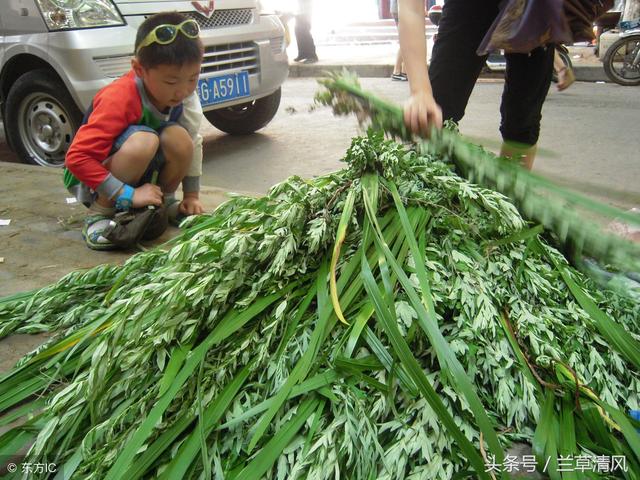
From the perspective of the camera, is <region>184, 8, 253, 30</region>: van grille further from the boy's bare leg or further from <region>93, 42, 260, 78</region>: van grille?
the boy's bare leg

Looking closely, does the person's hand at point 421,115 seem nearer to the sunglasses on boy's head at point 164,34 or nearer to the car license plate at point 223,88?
the sunglasses on boy's head at point 164,34

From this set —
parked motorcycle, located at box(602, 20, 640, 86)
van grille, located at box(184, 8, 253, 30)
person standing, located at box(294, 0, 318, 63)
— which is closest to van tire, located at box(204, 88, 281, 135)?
van grille, located at box(184, 8, 253, 30)

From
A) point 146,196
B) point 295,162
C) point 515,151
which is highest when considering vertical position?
point 515,151

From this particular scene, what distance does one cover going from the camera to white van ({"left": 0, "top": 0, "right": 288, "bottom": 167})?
4.17m

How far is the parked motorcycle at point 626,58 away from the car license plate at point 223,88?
5155 mm

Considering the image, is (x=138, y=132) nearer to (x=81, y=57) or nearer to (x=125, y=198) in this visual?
(x=125, y=198)

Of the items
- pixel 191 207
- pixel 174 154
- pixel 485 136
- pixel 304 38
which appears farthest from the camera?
pixel 304 38

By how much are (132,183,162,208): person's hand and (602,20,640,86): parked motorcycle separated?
6.95 m

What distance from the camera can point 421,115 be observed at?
1.90m

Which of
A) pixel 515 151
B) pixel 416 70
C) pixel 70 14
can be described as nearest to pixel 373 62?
pixel 70 14

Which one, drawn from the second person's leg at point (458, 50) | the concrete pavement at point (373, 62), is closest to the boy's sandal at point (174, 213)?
the second person's leg at point (458, 50)

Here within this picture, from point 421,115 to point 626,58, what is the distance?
7.30 m

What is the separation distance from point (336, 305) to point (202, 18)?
4.01m

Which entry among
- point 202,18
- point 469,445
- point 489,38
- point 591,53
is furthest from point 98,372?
point 591,53
